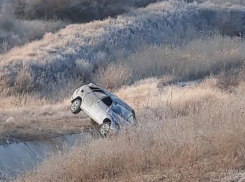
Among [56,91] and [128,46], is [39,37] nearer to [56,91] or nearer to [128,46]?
[128,46]

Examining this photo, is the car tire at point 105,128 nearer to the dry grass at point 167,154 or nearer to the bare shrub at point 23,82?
the dry grass at point 167,154

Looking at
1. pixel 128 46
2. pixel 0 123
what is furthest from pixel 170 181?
pixel 128 46

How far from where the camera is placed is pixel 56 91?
711 inches

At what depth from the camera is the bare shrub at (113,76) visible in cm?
1914

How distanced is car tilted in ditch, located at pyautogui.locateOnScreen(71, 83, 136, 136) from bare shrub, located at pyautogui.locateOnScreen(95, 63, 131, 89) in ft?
16.4

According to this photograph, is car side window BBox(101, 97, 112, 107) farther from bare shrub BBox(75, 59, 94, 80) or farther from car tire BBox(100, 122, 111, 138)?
bare shrub BBox(75, 59, 94, 80)

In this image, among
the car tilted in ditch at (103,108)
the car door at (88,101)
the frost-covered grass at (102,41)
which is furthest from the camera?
the frost-covered grass at (102,41)

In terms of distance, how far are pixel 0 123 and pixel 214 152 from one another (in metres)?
6.84

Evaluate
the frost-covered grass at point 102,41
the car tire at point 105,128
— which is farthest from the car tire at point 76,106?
the frost-covered grass at point 102,41

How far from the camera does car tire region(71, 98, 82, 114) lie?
1392 cm

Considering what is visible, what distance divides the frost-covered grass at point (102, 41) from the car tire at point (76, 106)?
11.8ft

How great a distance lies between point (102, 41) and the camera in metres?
23.6

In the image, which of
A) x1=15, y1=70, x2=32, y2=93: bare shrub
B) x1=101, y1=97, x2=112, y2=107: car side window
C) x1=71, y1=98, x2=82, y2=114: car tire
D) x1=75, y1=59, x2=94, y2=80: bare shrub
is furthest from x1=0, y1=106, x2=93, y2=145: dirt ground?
x1=75, y1=59, x2=94, y2=80: bare shrub

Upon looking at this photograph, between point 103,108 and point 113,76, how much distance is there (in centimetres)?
674
